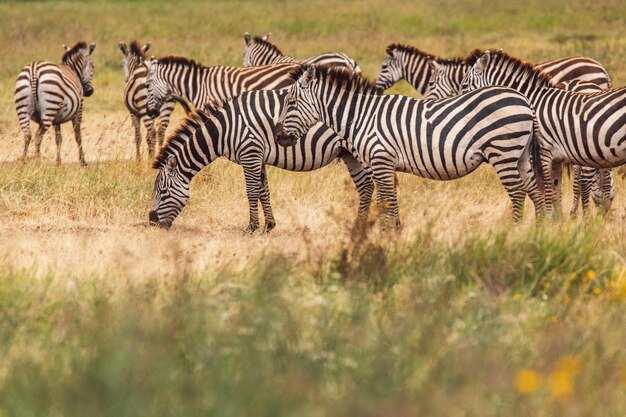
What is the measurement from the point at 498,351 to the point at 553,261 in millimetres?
→ 2023

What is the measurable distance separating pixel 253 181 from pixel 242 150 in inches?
12.1

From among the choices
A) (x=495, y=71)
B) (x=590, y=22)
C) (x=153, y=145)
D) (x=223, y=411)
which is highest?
(x=590, y=22)

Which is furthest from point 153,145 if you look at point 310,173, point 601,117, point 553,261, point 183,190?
point 553,261

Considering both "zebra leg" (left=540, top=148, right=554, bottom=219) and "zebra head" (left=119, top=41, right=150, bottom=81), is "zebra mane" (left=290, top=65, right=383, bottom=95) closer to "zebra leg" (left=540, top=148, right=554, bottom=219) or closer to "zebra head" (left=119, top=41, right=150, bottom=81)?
"zebra leg" (left=540, top=148, right=554, bottom=219)

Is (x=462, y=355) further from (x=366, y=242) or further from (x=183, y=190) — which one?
(x=183, y=190)

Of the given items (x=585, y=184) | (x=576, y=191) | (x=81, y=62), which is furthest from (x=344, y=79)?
(x=81, y=62)

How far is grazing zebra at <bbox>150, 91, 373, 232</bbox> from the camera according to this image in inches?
393

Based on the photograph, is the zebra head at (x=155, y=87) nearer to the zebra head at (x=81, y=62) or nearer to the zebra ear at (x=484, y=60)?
the zebra head at (x=81, y=62)

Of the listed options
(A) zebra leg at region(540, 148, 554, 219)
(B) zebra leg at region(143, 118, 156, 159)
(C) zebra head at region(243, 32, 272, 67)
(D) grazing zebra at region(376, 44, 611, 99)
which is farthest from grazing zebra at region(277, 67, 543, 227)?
(C) zebra head at region(243, 32, 272, 67)

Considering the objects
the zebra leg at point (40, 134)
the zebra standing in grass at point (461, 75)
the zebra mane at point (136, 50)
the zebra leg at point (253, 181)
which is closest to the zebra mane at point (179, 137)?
the zebra leg at point (253, 181)

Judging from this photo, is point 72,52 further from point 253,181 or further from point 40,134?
point 253,181

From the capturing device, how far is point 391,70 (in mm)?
14055

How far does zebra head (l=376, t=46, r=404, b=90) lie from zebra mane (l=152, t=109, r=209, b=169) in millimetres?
4393

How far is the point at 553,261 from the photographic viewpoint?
725 cm
